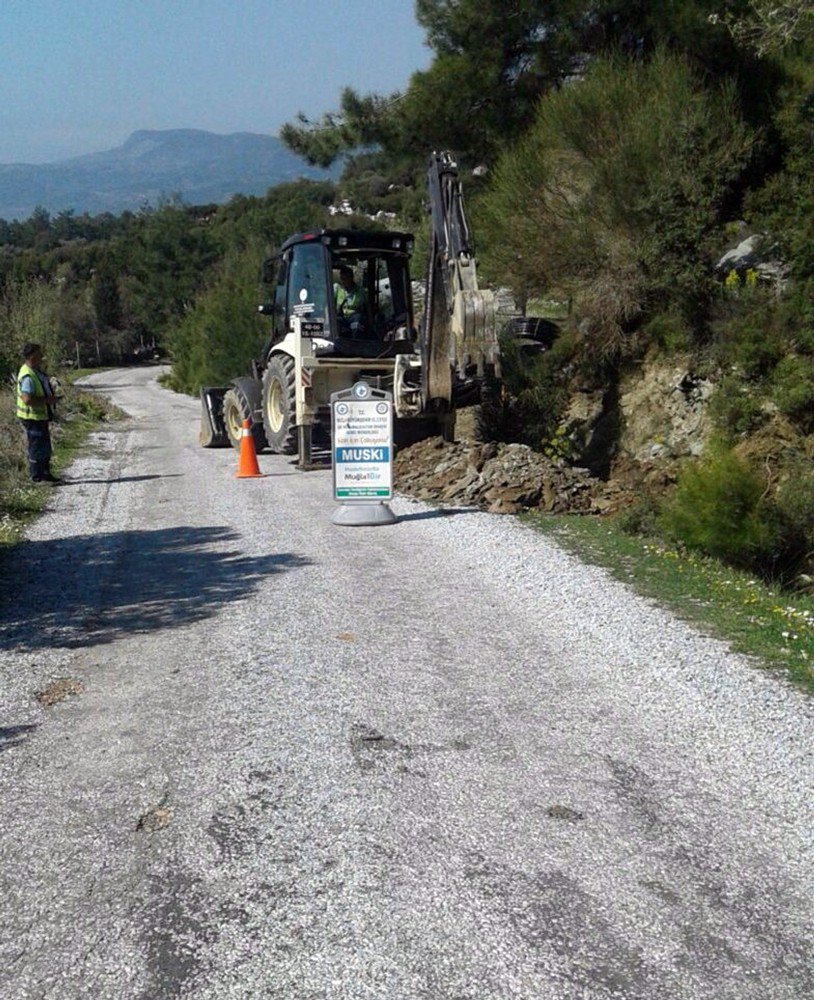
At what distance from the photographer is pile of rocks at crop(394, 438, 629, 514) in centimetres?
1133

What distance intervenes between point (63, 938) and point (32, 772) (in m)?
1.40

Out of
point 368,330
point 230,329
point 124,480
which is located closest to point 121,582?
point 124,480

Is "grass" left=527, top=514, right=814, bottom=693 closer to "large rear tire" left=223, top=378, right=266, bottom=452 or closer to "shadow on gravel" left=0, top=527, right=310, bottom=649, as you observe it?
"shadow on gravel" left=0, top=527, right=310, bottom=649

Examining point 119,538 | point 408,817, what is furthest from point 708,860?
point 119,538

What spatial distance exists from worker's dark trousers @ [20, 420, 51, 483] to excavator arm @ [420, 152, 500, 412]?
5267 mm

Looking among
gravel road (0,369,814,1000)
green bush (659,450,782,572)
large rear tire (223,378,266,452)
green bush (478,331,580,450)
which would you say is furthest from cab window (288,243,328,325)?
gravel road (0,369,814,1000)

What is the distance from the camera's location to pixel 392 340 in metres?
14.4

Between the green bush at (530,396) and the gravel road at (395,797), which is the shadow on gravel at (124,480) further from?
A: the gravel road at (395,797)

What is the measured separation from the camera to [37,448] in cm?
1361

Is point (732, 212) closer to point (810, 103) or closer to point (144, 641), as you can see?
point (810, 103)

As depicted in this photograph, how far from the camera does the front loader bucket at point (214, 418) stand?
18.2 metres

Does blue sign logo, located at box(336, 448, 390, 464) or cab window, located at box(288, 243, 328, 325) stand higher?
cab window, located at box(288, 243, 328, 325)

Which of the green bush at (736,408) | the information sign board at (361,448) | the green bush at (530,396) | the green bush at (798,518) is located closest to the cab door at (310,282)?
the green bush at (530,396)

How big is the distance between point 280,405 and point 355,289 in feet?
7.22
